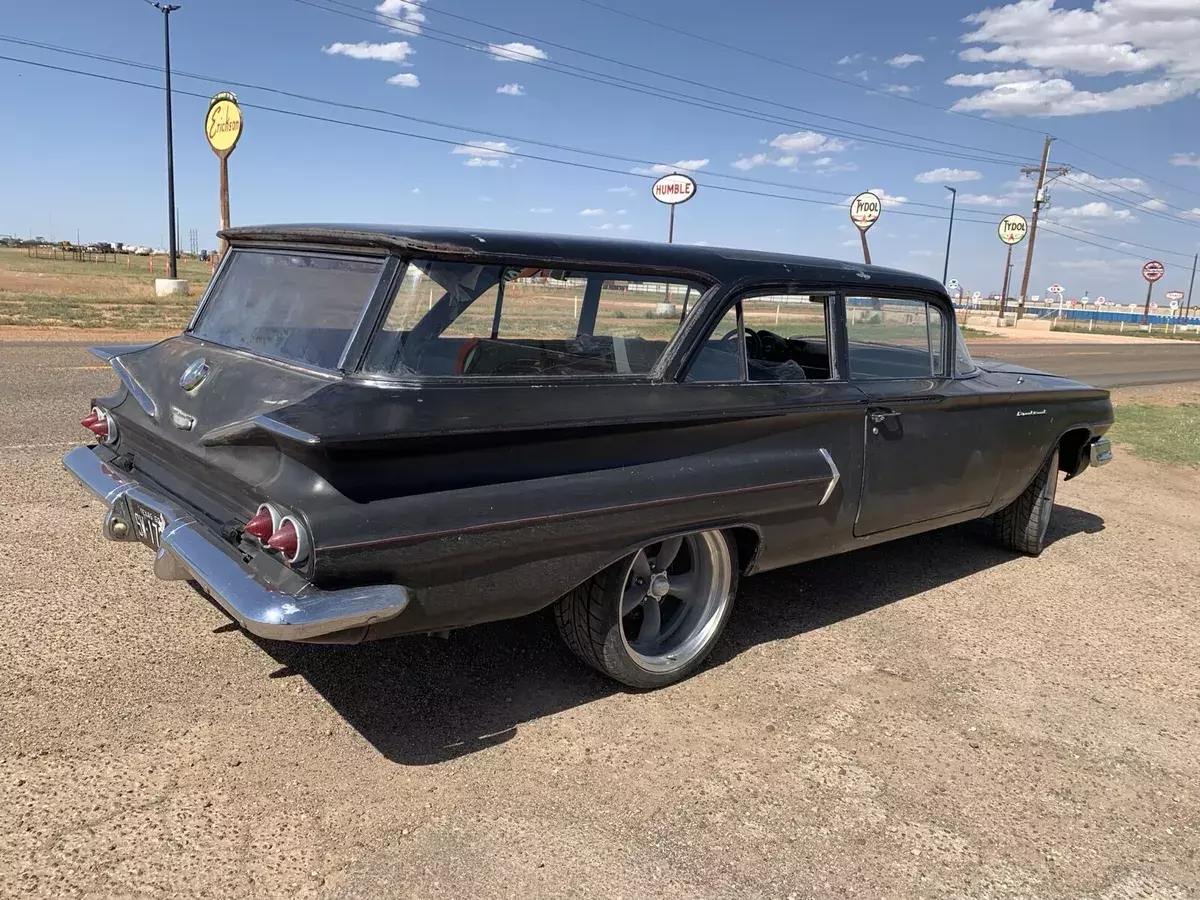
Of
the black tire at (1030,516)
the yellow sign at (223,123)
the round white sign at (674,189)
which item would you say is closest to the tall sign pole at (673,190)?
the round white sign at (674,189)

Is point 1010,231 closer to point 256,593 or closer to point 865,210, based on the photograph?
point 865,210

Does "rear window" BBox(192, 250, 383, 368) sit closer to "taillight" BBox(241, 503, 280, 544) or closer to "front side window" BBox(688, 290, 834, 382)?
"taillight" BBox(241, 503, 280, 544)

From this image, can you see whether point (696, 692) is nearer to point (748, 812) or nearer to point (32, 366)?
point (748, 812)

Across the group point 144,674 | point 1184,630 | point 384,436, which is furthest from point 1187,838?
point 144,674

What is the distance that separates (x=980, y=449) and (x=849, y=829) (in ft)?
8.19

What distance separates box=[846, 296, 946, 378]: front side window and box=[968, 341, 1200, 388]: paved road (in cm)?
1254

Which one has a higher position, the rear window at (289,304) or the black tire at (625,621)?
the rear window at (289,304)

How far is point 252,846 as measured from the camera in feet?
7.75

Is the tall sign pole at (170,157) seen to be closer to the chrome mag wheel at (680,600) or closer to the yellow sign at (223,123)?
the yellow sign at (223,123)

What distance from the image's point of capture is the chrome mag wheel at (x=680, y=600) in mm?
3393

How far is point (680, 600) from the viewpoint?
360 centimetres

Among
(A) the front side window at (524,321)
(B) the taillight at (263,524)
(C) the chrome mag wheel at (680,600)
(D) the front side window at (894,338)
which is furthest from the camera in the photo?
(D) the front side window at (894,338)

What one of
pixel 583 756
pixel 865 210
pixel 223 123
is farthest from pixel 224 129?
pixel 583 756

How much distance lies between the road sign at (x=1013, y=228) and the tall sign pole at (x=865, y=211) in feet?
71.8
